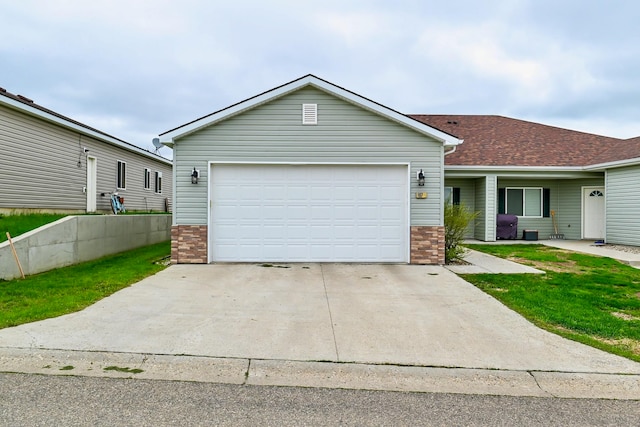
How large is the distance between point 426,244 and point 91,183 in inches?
517

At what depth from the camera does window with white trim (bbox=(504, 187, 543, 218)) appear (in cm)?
1780

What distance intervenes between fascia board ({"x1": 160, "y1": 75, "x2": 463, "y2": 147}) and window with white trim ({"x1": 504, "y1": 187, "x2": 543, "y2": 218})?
352 inches

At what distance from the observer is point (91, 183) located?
1595 centimetres

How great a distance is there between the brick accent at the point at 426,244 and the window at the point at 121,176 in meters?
13.7

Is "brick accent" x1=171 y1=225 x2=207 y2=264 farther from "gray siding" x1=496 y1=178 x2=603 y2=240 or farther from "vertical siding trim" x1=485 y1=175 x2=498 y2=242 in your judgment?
"gray siding" x1=496 y1=178 x2=603 y2=240

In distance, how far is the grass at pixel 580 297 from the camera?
5.15 meters

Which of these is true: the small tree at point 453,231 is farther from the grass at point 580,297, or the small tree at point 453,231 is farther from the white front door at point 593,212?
Result: the white front door at point 593,212

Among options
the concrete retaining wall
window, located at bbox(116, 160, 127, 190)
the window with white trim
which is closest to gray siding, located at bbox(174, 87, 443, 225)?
the concrete retaining wall

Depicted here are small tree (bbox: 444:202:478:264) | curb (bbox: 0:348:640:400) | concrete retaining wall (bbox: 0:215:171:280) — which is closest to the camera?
curb (bbox: 0:348:640:400)

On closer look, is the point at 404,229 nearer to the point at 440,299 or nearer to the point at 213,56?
the point at 440,299

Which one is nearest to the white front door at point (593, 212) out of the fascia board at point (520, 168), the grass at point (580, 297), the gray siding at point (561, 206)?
the gray siding at point (561, 206)

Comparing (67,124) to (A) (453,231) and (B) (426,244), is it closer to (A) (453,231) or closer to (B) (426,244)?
(B) (426,244)

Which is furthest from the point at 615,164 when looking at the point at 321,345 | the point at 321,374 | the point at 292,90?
the point at 321,374

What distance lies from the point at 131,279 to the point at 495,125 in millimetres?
18121
